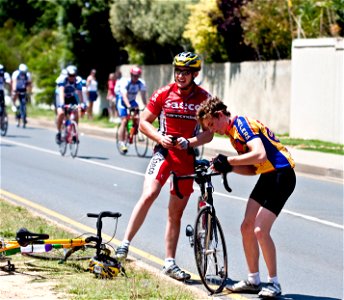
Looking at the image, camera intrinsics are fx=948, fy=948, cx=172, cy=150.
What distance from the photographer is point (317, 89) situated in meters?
24.9

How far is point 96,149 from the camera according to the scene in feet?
A: 74.5

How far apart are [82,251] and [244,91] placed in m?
20.5

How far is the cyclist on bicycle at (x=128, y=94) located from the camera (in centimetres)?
1978

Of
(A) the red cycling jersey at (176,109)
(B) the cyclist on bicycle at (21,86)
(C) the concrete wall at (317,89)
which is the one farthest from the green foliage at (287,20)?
(A) the red cycling jersey at (176,109)

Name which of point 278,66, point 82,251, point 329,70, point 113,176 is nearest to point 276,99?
point 278,66

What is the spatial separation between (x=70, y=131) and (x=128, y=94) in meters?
1.50

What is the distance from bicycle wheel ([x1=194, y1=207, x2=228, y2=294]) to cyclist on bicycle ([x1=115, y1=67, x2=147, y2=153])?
11726 mm

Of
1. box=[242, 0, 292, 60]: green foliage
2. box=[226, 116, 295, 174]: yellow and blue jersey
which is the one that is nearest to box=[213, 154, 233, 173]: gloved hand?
box=[226, 116, 295, 174]: yellow and blue jersey

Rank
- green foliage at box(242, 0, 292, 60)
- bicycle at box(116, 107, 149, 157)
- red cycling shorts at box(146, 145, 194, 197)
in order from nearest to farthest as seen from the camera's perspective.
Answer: red cycling shorts at box(146, 145, 194, 197) → bicycle at box(116, 107, 149, 157) → green foliage at box(242, 0, 292, 60)

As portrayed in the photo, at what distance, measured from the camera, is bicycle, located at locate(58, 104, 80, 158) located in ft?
65.3

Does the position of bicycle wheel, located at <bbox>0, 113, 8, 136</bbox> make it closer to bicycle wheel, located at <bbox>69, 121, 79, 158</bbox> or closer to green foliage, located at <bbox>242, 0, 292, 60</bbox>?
bicycle wheel, located at <bbox>69, 121, 79, 158</bbox>

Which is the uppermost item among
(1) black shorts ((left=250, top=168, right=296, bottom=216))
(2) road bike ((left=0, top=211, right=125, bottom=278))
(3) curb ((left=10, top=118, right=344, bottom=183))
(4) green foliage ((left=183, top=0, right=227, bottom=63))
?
(4) green foliage ((left=183, top=0, right=227, bottom=63))

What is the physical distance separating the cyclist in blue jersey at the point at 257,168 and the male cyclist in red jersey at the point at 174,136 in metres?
0.83

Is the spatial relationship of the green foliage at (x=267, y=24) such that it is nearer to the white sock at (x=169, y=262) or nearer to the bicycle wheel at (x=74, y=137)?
the bicycle wheel at (x=74, y=137)
